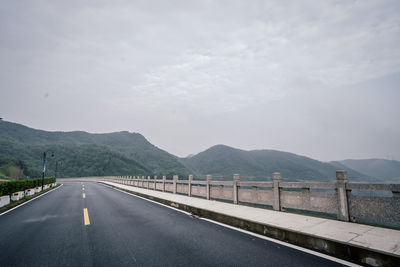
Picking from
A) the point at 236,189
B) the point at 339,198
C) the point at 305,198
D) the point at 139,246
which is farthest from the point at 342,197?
the point at 139,246

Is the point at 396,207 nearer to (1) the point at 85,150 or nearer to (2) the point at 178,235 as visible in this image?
(2) the point at 178,235

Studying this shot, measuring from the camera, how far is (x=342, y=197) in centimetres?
626

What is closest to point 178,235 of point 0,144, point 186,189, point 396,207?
point 396,207

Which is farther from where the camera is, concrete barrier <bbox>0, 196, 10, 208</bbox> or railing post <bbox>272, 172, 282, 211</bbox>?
concrete barrier <bbox>0, 196, 10, 208</bbox>

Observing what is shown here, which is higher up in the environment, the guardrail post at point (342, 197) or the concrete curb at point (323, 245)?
the guardrail post at point (342, 197)

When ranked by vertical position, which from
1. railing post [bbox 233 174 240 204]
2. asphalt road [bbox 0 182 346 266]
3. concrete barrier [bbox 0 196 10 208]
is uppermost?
railing post [bbox 233 174 240 204]

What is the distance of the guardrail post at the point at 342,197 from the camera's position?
6.19 metres

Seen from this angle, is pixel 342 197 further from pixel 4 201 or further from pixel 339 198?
pixel 4 201

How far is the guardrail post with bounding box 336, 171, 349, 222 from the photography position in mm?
6191

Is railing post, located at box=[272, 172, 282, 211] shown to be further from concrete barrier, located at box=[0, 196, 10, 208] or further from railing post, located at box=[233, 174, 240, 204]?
concrete barrier, located at box=[0, 196, 10, 208]

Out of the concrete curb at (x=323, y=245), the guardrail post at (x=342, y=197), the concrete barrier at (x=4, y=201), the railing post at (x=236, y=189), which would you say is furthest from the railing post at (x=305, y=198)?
the concrete barrier at (x=4, y=201)

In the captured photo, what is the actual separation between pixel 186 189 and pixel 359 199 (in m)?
11.2

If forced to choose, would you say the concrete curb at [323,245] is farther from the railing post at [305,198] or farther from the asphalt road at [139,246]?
the railing post at [305,198]

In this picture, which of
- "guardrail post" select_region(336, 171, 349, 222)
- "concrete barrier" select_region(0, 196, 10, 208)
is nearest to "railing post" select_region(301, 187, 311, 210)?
"guardrail post" select_region(336, 171, 349, 222)
